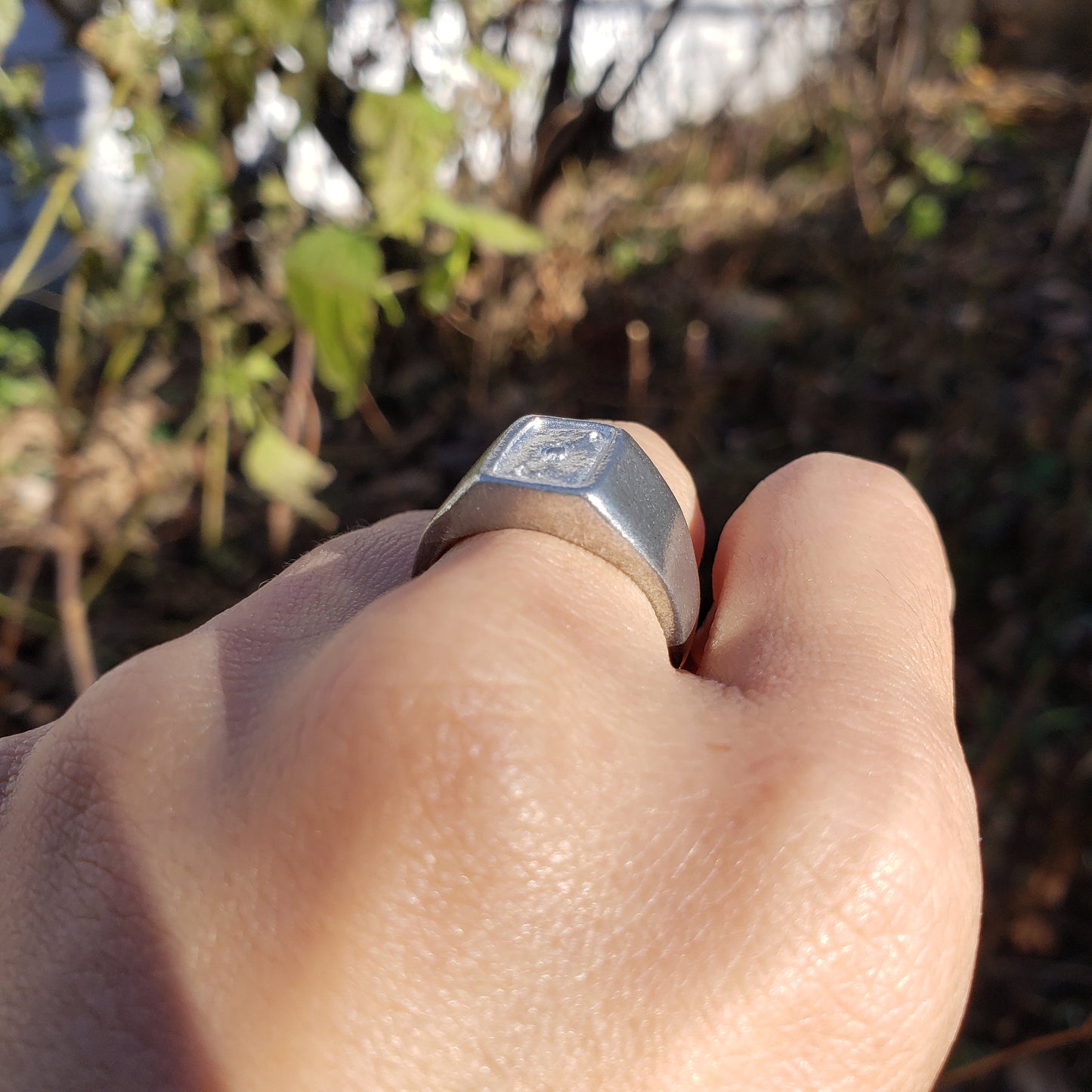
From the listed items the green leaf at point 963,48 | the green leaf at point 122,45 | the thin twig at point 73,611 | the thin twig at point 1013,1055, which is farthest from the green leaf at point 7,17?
the green leaf at point 963,48

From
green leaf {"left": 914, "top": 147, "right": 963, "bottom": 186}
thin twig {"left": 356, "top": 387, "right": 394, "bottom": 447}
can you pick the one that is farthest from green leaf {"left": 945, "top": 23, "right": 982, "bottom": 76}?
thin twig {"left": 356, "top": 387, "right": 394, "bottom": 447}

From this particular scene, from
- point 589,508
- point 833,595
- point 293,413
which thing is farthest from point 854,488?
point 293,413

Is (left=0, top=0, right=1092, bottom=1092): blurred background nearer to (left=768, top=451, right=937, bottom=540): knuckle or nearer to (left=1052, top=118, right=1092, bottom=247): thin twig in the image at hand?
(left=1052, top=118, right=1092, bottom=247): thin twig

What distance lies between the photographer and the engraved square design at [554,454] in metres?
0.59

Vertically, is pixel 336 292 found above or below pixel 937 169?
above

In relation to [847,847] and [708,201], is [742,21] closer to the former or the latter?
[708,201]

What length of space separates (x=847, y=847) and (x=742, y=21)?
4587 millimetres

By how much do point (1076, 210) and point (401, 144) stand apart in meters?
2.74

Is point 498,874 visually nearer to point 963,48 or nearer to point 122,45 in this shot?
point 122,45

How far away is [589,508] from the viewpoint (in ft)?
1.89

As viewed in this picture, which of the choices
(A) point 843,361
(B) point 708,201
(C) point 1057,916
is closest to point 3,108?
(C) point 1057,916

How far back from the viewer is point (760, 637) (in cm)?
60

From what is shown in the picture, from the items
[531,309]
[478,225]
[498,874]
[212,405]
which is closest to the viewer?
[498,874]

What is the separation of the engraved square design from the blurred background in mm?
650
